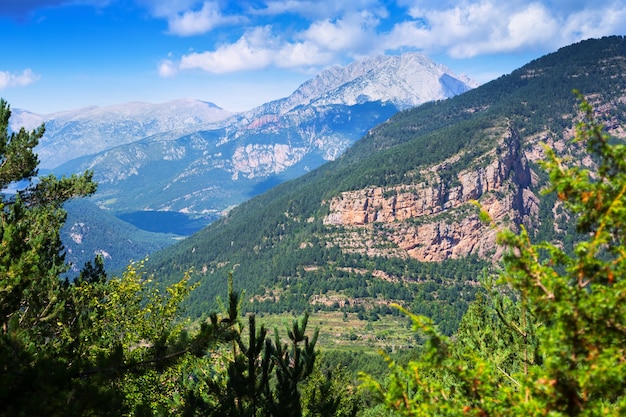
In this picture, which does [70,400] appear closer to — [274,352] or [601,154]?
[274,352]

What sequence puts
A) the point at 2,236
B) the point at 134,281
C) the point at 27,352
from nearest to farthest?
the point at 27,352
the point at 2,236
the point at 134,281

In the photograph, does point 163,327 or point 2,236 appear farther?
point 163,327

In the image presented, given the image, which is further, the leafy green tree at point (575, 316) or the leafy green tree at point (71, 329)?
the leafy green tree at point (71, 329)

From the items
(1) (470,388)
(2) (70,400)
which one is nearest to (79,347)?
(2) (70,400)

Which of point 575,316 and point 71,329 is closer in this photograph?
point 575,316

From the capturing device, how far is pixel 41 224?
29797mm

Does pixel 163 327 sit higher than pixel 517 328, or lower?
lower

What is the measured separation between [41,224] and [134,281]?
7416 mm

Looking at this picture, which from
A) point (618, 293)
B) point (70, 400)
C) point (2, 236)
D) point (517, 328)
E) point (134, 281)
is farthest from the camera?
point (134, 281)

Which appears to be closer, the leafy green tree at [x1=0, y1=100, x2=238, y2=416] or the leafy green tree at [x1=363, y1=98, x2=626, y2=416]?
the leafy green tree at [x1=363, y1=98, x2=626, y2=416]

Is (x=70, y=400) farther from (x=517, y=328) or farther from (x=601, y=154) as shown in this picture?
(x=517, y=328)

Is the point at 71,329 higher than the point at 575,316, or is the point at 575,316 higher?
the point at 575,316

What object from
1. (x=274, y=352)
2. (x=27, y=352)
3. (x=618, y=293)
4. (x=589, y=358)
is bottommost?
(x=274, y=352)

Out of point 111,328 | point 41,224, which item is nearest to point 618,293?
point 111,328
